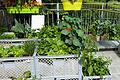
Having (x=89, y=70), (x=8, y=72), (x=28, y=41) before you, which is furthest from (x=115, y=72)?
(x=8, y=72)

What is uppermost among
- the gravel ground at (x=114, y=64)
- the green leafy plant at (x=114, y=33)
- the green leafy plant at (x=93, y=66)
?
the green leafy plant at (x=114, y=33)

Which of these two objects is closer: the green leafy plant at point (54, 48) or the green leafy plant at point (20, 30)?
the green leafy plant at point (54, 48)

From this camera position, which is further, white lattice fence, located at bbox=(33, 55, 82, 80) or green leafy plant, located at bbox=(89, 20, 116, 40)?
green leafy plant, located at bbox=(89, 20, 116, 40)

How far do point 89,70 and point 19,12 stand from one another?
243cm

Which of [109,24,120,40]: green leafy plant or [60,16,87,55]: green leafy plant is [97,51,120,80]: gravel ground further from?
[60,16,87,55]: green leafy plant

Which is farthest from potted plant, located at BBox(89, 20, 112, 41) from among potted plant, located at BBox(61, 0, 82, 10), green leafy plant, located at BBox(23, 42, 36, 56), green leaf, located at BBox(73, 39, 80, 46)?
green leafy plant, located at BBox(23, 42, 36, 56)

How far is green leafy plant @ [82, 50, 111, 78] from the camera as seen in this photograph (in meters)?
4.34

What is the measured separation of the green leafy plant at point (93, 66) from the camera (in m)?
4.34

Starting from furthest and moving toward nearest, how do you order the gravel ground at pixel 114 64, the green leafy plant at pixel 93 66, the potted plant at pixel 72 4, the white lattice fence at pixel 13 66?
the potted plant at pixel 72 4 → the gravel ground at pixel 114 64 → the green leafy plant at pixel 93 66 → the white lattice fence at pixel 13 66

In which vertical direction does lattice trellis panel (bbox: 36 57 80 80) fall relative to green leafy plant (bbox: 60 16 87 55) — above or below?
below

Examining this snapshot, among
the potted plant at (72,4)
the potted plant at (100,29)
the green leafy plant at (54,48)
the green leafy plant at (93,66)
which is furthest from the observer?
the potted plant at (100,29)

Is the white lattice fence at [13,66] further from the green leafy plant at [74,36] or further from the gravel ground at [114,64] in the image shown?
the gravel ground at [114,64]

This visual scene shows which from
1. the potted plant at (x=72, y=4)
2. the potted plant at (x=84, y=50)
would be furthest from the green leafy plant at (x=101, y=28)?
the potted plant at (x=84, y=50)

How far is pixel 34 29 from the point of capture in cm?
587
